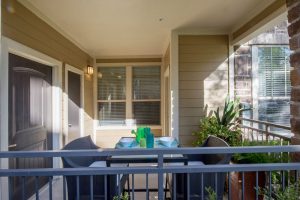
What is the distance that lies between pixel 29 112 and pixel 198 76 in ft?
8.90

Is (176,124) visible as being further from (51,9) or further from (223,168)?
(223,168)

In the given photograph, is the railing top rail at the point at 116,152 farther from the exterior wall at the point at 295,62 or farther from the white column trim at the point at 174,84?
the white column trim at the point at 174,84

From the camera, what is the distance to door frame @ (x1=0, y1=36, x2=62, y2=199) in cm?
269

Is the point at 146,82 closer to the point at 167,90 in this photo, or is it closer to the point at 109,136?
the point at 167,90

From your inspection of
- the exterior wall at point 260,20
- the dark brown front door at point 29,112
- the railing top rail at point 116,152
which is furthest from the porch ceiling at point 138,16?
the railing top rail at point 116,152

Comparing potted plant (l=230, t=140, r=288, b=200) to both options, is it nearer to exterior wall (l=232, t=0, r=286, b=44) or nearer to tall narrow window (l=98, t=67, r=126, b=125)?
exterior wall (l=232, t=0, r=286, b=44)

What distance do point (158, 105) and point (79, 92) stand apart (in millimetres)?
2394

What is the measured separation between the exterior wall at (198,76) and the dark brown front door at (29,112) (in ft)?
7.15

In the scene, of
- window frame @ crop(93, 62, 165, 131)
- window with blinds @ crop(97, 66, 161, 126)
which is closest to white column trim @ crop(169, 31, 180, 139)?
window frame @ crop(93, 62, 165, 131)

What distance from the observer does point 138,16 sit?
151 inches

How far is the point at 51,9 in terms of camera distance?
351cm

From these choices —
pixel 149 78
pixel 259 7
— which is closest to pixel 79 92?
pixel 149 78

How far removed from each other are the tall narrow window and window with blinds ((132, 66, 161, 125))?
337mm

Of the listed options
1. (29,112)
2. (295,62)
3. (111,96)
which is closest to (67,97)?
(29,112)
